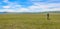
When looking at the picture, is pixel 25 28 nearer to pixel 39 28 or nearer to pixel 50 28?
pixel 39 28

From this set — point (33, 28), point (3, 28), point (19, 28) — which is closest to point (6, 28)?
point (3, 28)

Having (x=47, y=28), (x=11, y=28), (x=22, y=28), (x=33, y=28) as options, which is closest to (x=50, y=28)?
(x=47, y=28)

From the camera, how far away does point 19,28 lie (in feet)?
37.4

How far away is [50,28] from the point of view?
11719mm

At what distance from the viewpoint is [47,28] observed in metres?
11.8

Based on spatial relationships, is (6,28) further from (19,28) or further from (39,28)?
(39,28)

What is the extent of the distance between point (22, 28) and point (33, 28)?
0.86m

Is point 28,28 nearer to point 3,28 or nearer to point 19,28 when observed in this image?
point 19,28

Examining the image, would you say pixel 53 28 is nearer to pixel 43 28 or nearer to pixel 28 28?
pixel 43 28

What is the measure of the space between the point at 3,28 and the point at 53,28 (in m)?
3.85

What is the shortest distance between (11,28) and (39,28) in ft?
7.05

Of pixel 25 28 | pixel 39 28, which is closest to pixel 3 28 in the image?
pixel 25 28

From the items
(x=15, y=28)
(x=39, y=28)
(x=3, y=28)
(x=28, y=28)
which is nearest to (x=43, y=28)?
(x=39, y=28)

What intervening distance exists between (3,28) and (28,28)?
6.23 feet
